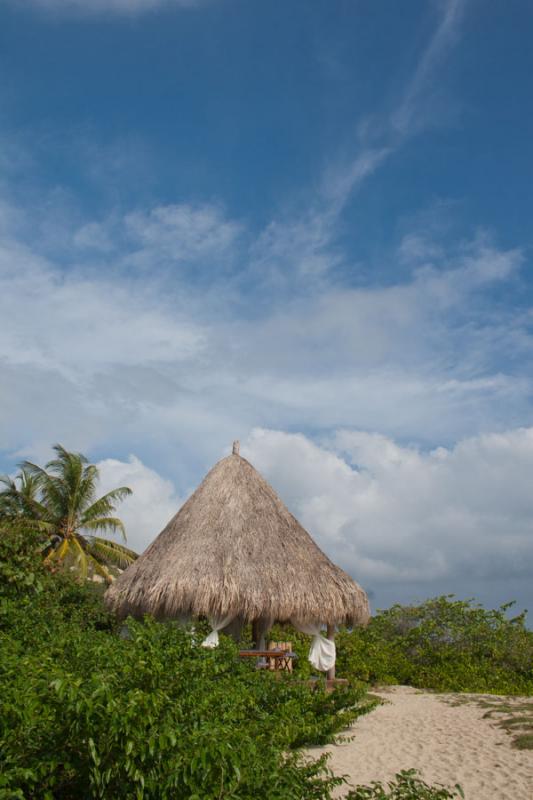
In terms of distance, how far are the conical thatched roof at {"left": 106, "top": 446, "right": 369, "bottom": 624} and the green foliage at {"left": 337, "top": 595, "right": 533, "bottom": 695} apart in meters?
2.86

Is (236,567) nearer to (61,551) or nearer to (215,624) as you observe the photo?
(215,624)

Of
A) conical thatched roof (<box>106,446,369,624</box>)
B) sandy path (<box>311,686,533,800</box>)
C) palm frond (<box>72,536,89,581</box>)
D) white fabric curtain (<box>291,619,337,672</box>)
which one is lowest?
sandy path (<box>311,686,533,800</box>)

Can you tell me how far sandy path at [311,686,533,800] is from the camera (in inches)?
253

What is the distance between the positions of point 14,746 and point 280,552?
866 cm

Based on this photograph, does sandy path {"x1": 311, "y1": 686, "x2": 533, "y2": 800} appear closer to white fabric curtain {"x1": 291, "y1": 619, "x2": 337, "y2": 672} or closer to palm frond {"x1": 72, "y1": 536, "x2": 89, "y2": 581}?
white fabric curtain {"x1": 291, "y1": 619, "x2": 337, "y2": 672}

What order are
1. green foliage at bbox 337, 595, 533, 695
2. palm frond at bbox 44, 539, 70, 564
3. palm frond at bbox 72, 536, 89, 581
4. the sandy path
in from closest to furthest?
the sandy path → green foliage at bbox 337, 595, 533, 695 → palm frond at bbox 44, 539, 70, 564 → palm frond at bbox 72, 536, 89, 581

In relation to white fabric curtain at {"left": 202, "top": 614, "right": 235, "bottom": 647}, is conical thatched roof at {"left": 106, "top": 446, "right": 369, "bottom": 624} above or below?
above

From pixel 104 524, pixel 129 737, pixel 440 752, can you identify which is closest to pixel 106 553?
pixel 104 524

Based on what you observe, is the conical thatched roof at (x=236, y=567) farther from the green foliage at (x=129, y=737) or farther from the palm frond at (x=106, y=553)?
the palm frond at (x=106, y=553)

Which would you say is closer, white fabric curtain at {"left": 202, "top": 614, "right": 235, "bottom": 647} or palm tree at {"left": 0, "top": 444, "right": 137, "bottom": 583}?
white fabric curtain at {"left": 202, "top": 614, "right": 235, "bottom": 647}

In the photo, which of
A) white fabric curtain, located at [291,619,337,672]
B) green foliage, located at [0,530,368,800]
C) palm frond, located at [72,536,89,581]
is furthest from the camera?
palm frond, located at [72,536,89,581]

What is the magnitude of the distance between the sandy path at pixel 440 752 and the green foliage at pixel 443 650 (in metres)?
3.18

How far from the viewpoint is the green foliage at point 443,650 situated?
43.9 ft

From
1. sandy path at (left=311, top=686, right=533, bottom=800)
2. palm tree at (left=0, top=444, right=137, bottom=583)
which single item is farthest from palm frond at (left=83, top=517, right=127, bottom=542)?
sandy path at (left=311, top=686, right=533, bottom=800)
